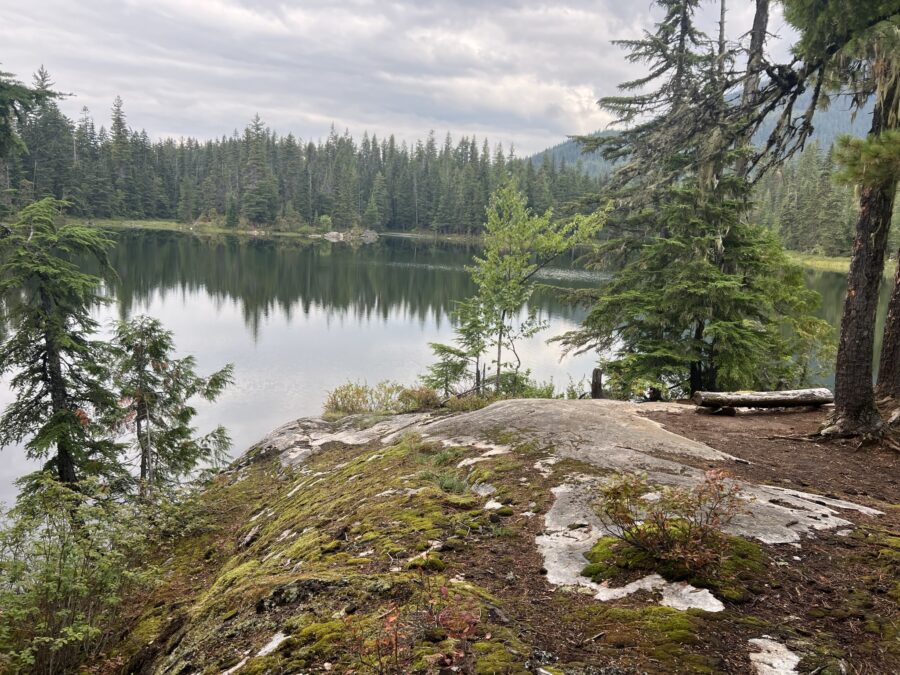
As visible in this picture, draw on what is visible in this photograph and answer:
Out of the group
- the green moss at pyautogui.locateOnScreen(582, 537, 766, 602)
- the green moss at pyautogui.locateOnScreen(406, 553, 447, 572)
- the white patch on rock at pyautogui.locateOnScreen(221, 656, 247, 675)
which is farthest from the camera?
the green moss at pyautogui.locateOnScreen(406, 553, 447, 572)

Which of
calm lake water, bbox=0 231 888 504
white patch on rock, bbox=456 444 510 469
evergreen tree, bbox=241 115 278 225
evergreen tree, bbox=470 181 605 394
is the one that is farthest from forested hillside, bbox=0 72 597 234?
white patch on rock, bbox=456 444 510 469

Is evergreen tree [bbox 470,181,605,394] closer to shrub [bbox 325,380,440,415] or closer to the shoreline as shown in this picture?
shrub [bbox 325,380,440,415]

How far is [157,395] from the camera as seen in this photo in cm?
1148

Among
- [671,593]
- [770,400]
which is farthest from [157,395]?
[770,400]

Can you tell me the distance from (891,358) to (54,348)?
15.6 meters

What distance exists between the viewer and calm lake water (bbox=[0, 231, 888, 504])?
20.6 metres

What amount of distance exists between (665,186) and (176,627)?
43.6 feet

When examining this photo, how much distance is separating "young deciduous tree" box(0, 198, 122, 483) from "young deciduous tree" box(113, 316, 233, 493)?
0.68m

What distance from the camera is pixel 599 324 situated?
14.4m

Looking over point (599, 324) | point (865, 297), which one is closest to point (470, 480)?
point (865, 297)

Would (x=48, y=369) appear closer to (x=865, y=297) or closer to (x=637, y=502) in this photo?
(x=637, y=502)

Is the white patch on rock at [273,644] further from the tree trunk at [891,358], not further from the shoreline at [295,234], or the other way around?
the shoreline at [295,234]

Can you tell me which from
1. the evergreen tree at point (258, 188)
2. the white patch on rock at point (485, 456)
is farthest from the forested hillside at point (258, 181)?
the white patch on rock at point (485, 456)

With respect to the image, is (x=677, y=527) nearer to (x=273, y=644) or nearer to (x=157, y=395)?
(x=273, y=644)
